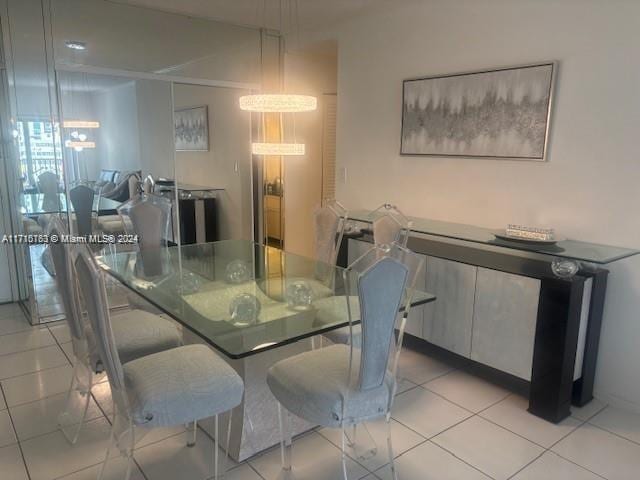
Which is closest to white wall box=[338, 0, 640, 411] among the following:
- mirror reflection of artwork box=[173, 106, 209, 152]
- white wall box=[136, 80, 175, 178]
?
mirror reflection of artwork box=[173, 106, 209, 152]

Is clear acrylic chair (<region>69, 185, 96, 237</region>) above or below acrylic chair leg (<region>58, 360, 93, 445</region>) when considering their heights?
above

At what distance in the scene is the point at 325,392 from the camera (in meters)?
1.71

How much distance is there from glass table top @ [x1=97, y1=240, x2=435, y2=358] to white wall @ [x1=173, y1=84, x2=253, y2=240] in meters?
1.29

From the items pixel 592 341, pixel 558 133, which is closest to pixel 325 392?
pixel 592 341

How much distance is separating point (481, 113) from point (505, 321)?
1.36m

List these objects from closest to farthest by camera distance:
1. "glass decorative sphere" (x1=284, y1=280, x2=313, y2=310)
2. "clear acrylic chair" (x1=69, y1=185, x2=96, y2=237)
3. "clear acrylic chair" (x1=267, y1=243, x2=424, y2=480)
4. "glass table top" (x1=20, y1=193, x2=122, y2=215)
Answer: "clear acrylic chair" (x1=267, y1=243, x2=424, y2=480) < "glass decorative sphere" (x1=284, y1=280, x2=313, y2=310) < "glass table top" (x1=20, y1=193, x2=122, y2=215) < "clear acrylic chair" (x1=69, y1=185, x2=96, y2=237)

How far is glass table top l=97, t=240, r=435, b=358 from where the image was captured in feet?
6.13

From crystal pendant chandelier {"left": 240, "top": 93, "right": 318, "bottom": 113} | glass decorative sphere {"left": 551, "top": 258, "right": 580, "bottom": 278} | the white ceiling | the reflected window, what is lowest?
glass decorative sphere {"left": 551, "top": 258, "right": 580, "bottom": 278}

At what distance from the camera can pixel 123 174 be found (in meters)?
3.98

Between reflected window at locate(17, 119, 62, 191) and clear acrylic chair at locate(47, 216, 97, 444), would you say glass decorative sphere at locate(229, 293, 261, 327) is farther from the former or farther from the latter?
reflected window at locate(17, 119, 62, 191)

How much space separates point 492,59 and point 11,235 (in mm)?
3994

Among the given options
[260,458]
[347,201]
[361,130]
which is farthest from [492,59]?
[260,458]

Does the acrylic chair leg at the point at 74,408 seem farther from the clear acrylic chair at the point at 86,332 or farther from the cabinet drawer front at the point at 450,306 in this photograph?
the cabinet drawer front at the point at 450,306

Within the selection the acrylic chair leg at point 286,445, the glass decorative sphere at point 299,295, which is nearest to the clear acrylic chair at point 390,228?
the glass decorative sphere at point 299,295
